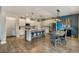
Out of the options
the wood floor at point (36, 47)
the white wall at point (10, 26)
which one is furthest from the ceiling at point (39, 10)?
the wood floor at point (36, 47)

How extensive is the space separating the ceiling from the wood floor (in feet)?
1.62

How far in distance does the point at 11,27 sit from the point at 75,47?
1352 mm

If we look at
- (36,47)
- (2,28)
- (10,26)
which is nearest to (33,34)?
(36,47)

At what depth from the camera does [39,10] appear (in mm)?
2357

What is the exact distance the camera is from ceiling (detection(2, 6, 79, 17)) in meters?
2.32

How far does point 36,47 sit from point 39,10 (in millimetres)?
756

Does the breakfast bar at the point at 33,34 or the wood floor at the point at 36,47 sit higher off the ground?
the breakfast bar at the point at 33,34

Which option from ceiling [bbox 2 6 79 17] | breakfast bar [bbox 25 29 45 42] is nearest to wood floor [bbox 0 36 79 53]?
breakfast bar [bbox 25 29 45 42]

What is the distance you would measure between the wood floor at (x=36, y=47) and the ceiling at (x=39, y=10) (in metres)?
0.49

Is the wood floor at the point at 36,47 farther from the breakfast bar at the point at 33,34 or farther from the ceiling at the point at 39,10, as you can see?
the ceiling at the point at 39,10

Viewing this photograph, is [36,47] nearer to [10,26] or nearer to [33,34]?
[33,34]

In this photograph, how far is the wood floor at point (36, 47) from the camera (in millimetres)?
2348
